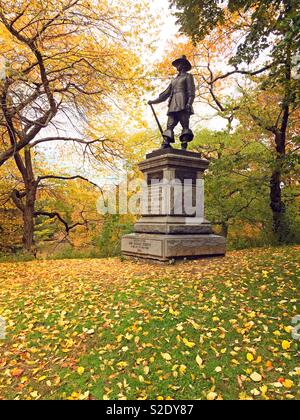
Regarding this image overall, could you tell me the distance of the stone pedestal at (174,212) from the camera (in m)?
7.91

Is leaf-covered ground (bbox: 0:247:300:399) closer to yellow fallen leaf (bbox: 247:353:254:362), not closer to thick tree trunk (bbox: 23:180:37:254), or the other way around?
yellow fallen leaf (bbox: 247:353:254:362)

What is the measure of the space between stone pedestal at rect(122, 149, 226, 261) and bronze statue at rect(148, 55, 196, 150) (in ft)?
2.29

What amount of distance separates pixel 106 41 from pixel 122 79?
3.75ft

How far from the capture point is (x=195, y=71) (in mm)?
14070

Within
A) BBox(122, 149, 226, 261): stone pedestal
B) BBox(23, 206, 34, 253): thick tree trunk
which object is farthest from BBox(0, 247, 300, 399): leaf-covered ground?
BBox(23, 206, 34, 253): thick tree trunk

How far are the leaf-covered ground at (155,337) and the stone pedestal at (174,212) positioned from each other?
1237mm

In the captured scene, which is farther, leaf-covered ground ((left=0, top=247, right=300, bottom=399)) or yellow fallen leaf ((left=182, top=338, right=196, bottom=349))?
yellow fallen leaf ((left=182, top=338, right=196, bottom=349))

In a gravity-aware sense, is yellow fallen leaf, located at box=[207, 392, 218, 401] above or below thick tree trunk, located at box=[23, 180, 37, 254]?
below

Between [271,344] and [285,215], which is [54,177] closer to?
[285,215]

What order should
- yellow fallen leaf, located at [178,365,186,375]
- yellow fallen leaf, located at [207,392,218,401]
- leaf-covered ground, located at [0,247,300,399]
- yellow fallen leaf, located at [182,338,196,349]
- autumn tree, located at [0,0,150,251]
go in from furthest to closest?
autumn tree, located at [0,0,150,251]
yellow fallen leaf, located at [182,338,196,349]
yellow fallen leaf, located at [178,365,186,375]
leaf-covered ground, located at [0,247,300,399]
yellow fallen leaf, located at [207,392,218,401]

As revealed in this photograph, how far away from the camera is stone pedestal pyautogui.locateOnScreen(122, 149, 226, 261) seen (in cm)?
791

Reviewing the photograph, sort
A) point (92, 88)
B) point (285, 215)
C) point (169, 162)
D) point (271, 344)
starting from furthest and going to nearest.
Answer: point (285, 215) < point (92, 88) < point (169, 162) < point (271, 344)

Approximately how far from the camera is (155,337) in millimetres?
4023
